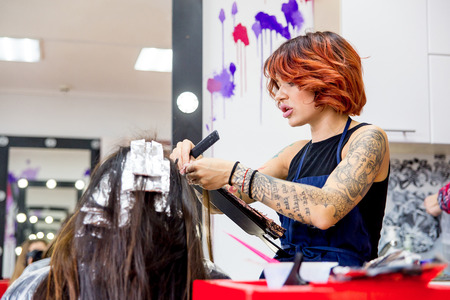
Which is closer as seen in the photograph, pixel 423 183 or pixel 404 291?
pixel 404 291

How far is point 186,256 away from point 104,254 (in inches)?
5.1

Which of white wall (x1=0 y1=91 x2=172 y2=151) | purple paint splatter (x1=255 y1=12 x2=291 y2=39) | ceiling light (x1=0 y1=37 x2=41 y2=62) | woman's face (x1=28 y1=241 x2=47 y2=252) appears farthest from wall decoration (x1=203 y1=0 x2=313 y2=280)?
white wall (x1=0 y1=91 x2=172 y2=151)

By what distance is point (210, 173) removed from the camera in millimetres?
1160

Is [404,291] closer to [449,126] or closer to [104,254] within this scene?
[104,254]

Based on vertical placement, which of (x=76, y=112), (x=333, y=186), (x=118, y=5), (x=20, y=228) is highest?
(x=118, y=5)

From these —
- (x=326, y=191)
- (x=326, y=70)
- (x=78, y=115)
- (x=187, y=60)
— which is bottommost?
(x=326, y=191)

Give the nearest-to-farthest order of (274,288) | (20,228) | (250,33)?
(274,288) → (250,33) → (20,228)

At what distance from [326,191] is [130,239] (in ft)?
1.65

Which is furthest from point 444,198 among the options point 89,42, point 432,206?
point 89,42

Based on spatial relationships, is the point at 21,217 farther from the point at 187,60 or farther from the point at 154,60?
the point at 187,60

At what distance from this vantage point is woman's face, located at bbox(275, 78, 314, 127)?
1.44 meters

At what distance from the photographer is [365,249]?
1.33 metres

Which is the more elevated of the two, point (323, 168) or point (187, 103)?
point (187, 103)

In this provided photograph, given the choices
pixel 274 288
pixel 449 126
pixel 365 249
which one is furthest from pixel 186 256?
pixel 449 126
